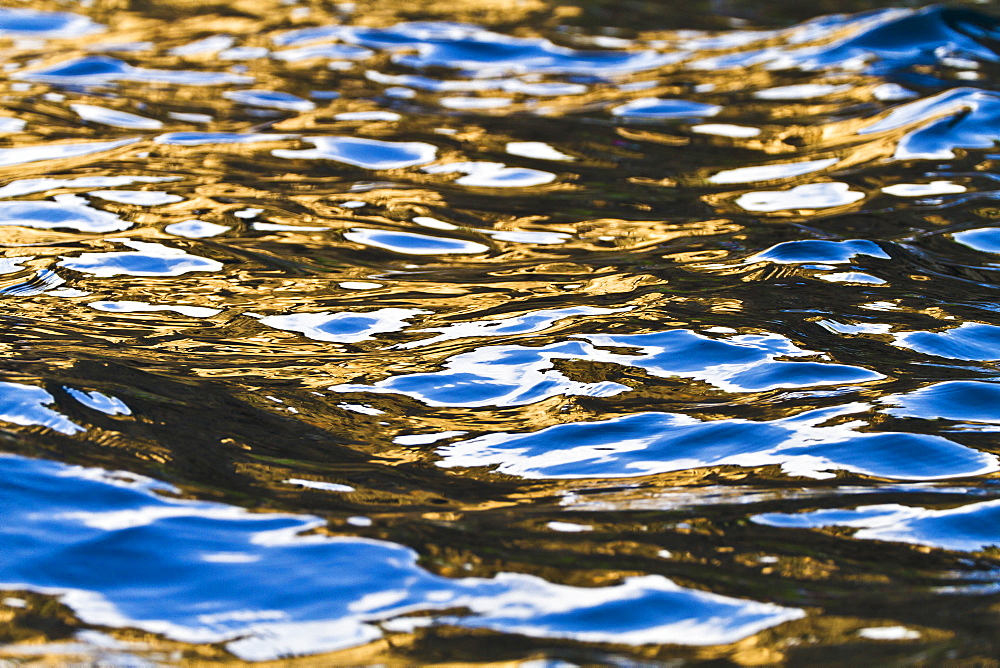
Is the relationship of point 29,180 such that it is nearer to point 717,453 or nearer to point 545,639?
point 717,453

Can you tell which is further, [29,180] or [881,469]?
[29,180]

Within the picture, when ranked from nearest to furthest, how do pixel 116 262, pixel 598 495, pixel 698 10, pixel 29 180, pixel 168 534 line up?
pixel 168 534 → pixel 598 495 → pixel 116 262 → pixel 29 180 → pixel 698 10

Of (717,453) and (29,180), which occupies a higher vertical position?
(29,180)

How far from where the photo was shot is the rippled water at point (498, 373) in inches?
69.4

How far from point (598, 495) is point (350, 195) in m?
2.35

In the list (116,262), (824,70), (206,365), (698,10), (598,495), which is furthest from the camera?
(698,10)

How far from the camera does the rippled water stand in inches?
69.4

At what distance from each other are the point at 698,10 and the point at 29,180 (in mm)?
5631

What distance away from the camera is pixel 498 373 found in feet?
9.09

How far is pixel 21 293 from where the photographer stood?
3.10 metres

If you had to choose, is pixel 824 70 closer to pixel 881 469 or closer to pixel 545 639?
pixel 881 469

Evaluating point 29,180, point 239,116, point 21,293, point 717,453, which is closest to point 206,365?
point 21,293

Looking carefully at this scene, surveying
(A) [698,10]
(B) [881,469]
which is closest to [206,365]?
(B) [881,469]

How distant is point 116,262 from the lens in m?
3.40
